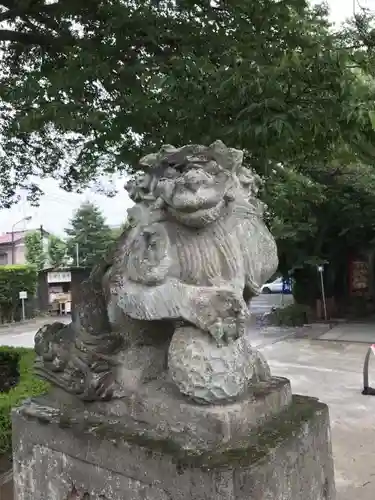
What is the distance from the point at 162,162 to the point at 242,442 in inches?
37.3

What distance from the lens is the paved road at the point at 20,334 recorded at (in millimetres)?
11820

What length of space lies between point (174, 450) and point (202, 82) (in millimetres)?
2016

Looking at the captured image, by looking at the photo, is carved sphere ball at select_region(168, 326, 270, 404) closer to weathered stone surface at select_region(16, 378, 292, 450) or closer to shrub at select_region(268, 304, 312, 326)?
weathered stone surface at select_region(16, 378, 292, 450)

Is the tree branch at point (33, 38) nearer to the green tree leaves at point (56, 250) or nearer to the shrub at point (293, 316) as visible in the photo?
the shrub at point (293, 316)

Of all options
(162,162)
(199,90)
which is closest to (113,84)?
(199,90)

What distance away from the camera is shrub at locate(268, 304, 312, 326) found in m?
12.5

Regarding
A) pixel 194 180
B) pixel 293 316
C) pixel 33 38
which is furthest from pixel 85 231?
pixel 194 180

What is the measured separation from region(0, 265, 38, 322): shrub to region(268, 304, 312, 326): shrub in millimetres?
8345

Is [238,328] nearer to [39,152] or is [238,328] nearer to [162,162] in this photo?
[162,162]

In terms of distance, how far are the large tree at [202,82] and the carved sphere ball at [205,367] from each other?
4.28 ft

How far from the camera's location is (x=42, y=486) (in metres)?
1.73

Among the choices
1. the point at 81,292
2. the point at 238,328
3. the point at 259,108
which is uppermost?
the point at 259,108

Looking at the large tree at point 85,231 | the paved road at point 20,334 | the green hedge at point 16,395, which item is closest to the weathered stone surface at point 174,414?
the green hedge at point 16,395

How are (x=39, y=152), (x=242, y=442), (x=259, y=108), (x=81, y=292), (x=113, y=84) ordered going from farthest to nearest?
(x=39, y=152) → (x=113, y=84) → (x=259, y=108) → (x=81, y=292) → (x=242, y=442)
